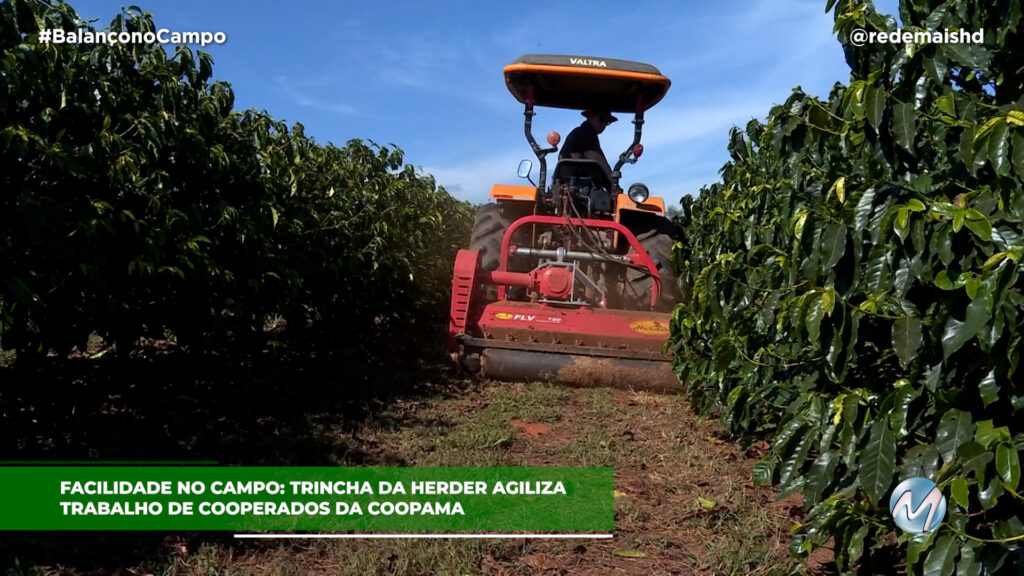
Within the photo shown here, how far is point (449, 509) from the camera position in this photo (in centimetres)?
361

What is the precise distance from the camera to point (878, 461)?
2.10m

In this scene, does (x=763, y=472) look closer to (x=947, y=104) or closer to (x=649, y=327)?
(x=947, y=104)

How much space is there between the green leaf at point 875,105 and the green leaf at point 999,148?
39 centimetres

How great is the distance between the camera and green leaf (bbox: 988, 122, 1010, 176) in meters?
1.69

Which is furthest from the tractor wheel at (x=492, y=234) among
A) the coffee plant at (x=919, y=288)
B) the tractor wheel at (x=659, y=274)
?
the coffee plant at (x=919, y=288)

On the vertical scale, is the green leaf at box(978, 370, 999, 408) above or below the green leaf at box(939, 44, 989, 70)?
below

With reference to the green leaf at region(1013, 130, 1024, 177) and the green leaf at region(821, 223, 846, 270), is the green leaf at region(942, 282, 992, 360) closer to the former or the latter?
the green leaf at region(1013, 130, 1024, 177)

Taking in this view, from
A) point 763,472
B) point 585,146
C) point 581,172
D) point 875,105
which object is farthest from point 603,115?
point 875,105

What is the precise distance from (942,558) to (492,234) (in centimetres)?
613

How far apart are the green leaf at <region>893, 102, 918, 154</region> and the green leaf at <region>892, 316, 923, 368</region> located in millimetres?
452

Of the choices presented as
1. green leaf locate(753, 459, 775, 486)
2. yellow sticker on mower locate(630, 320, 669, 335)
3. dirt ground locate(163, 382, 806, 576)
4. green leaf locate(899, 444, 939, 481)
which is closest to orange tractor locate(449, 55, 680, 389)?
yellow sticker on mower locate(630, 320, 669, 335)

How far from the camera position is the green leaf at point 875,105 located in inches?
82.4

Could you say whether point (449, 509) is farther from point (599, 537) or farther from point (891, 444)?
point (891, 444)

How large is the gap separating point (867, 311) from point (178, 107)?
379 cm
